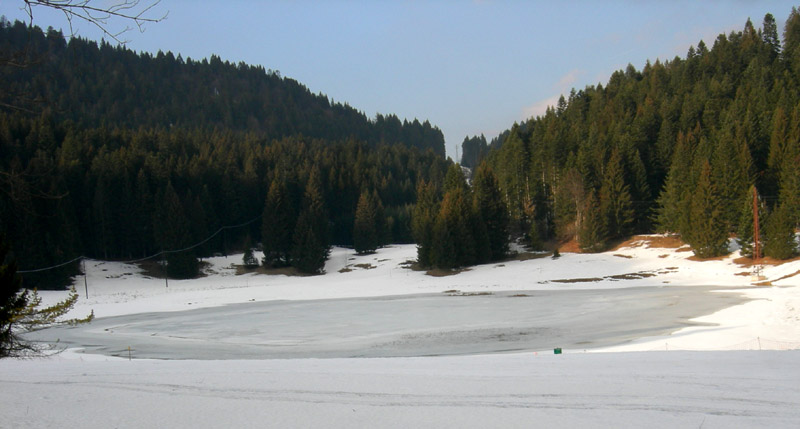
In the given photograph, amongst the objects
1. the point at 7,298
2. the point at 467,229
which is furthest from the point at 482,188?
the point at 7,298

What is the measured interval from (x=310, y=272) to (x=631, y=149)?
148ft

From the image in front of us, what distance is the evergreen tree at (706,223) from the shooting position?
153 feet

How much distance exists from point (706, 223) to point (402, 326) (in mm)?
36344

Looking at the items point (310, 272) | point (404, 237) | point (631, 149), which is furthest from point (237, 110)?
point (631, 149)

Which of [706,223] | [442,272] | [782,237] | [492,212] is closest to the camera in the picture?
[782,237]

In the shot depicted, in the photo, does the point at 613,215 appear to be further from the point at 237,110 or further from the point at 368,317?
the point at 237,110

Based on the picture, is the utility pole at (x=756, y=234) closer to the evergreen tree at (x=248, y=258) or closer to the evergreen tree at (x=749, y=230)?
the evergreen tree at (x=749, y=230)

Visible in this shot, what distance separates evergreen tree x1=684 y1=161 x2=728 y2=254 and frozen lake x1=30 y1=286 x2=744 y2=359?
45.5 feet

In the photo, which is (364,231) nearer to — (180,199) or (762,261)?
(180,199)

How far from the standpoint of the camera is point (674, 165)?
58719mm

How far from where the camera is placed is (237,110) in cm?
19588

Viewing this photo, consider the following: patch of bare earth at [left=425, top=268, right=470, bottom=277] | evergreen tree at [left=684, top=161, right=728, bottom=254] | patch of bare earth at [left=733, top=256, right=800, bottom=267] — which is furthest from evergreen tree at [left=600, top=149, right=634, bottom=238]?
patch of bare earth at [left=425, top=268, right=470, bottom=277]

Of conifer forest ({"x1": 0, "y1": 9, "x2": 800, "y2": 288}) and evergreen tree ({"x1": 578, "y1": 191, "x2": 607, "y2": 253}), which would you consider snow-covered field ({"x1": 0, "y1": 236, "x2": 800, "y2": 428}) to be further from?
evergreen tree ({"x1": 578, "y1": 191, "x2": 607, "y2": 253})

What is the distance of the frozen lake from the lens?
63.3 ft
